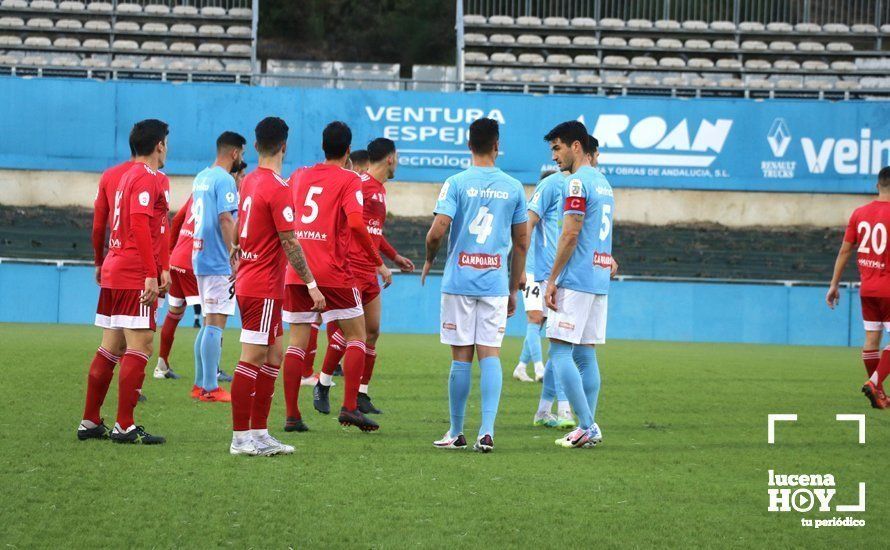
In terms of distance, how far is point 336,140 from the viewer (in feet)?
23.2

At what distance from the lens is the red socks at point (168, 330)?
10055mm

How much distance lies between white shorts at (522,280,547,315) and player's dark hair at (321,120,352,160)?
9.00 feet

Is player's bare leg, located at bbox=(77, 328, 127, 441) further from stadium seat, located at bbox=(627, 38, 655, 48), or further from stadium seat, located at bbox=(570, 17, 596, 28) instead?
stadium seat, located at bbox=(570, 17, 596, 28)

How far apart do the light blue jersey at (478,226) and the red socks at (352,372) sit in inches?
37.9

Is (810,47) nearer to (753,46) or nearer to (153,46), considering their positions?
(753,46)

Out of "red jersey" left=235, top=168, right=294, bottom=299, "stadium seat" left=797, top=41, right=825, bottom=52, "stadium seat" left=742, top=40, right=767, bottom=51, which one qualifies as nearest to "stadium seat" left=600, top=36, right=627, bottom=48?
"stadium seat" left=742, top=40, right=767, bottom=51

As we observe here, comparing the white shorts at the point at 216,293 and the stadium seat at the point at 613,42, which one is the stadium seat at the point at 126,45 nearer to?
the stadium seat at the point at 613,42

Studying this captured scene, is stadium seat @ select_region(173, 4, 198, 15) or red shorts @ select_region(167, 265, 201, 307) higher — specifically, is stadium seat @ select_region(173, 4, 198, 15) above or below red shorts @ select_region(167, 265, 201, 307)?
above

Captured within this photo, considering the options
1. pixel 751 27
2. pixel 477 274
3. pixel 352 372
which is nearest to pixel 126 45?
pixel 751 27

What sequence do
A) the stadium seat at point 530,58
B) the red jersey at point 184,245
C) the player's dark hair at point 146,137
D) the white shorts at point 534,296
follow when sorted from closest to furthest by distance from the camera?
1. the player's dark hair at point 146,137
2. the white shorts at point 534,296
3. the red jersey at point 184,245
4. the stadium seat at point 530,58

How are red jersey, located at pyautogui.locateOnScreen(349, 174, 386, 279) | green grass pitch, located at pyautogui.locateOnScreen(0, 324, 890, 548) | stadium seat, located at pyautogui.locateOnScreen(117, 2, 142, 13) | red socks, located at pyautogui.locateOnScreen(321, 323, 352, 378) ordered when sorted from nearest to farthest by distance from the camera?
green grass pitch, located at pyautogui.locateOnScreen(0, 324, 890, 548) < red socks, located at pyautogui.locateOnScreen(321, 323, 352, 378) < red jersey, located at pyautogui.locateOnScreen(349, 174, 386, 279) < stadium seat, located at pyautogui.locateOnScreen(117, 2, 142, 13)

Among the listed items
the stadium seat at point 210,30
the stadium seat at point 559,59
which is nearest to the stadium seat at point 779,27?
the stadium seat at point 559,59

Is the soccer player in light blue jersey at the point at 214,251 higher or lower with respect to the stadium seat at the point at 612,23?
lower

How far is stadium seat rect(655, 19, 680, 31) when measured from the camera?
2952 centimetres
